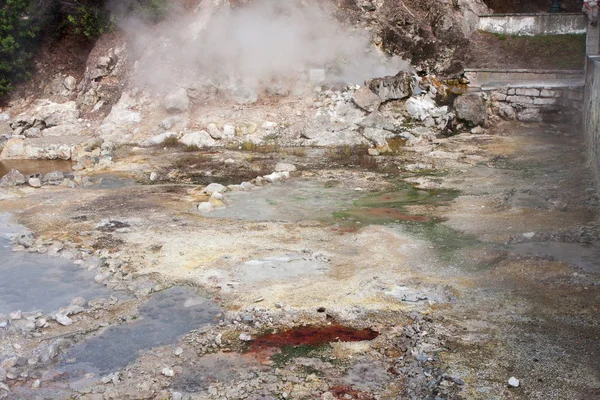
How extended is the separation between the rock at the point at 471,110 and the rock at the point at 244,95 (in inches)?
199

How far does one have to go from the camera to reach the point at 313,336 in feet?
18.7

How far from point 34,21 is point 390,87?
1116 cm

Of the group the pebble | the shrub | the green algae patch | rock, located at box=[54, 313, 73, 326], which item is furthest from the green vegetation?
the pebble

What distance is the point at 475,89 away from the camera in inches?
635

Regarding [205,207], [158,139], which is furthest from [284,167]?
[158,139]

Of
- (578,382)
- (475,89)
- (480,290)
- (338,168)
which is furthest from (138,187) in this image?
(475,89)

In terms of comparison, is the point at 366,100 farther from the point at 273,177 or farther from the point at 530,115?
the point at 273,177

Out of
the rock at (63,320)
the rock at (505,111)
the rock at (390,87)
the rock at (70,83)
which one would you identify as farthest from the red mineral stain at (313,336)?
the rock at (70,83)

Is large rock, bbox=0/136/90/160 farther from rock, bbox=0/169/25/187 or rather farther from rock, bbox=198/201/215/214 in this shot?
rock, bbox=198/201/215/214

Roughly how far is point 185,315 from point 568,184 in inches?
268

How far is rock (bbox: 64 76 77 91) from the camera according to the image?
1795cm

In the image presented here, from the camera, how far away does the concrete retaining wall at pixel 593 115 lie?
10133 mm

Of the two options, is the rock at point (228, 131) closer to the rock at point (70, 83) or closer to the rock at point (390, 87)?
the rock at point (390, 87)

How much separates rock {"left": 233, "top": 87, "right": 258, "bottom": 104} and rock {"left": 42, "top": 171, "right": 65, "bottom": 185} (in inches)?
209
